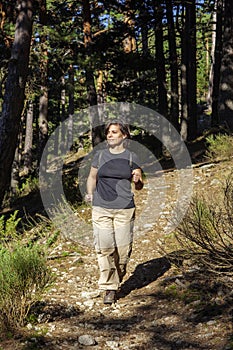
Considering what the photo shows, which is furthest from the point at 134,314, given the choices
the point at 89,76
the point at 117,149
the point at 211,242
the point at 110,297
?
the point at 89,76

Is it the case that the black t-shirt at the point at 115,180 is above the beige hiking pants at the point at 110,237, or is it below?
above

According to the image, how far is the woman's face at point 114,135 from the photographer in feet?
16.3

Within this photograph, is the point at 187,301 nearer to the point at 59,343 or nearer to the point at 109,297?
the point at 109,297

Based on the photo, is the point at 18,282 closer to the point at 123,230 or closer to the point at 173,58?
the point at 123,230

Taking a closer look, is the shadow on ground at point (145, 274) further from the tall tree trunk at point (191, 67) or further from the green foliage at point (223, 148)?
the tall tree trunk at point (191, 67)

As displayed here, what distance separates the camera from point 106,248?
500 centimetres

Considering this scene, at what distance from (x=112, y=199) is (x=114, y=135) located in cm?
72

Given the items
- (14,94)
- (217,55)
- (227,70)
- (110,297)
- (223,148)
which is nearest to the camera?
(110,297)

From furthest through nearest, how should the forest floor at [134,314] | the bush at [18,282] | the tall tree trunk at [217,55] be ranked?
the tall tree trunk at [217,55]
the bush at [18,282]
the forest floor at [134,314]

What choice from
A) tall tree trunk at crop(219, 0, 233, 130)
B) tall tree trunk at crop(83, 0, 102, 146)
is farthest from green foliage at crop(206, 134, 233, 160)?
tall tree trunk at crop(83, 0, 102, 146)

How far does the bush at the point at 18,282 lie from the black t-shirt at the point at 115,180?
1100 mm

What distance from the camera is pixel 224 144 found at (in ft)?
35.3

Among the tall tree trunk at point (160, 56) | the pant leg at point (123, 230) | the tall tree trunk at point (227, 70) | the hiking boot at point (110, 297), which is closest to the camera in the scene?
the hiking boot at point (110, 297)

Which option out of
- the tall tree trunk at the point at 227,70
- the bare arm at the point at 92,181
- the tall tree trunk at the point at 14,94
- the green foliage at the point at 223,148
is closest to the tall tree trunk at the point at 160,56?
the tall tree trunk at the point at 227,70
